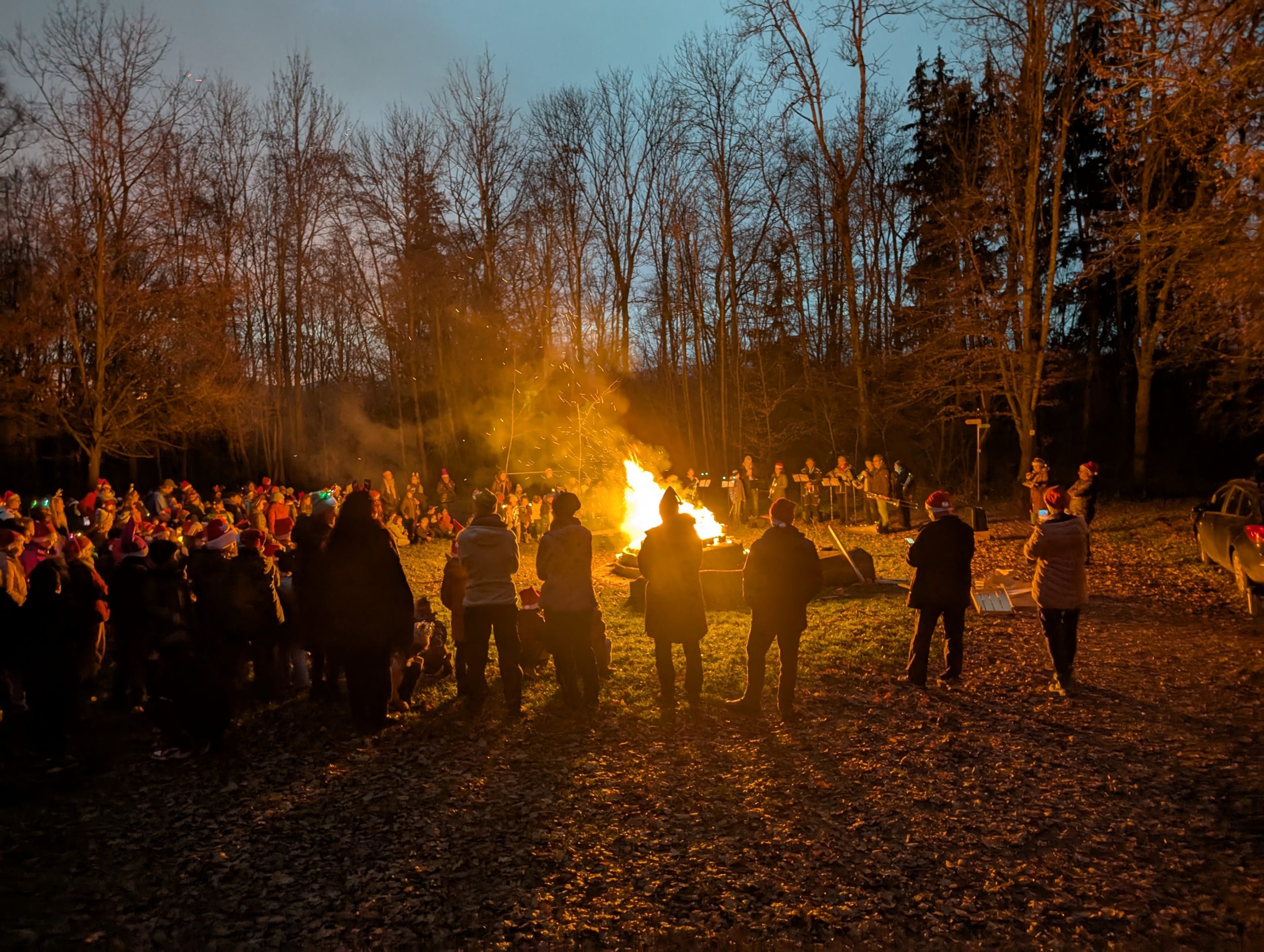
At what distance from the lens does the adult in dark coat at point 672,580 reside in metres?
7.16

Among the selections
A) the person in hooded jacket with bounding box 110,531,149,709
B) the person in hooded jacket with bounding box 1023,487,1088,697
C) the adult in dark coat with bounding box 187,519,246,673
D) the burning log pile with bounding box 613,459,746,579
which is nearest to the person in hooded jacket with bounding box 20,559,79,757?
the person in hooded jacket with bounding box 110,531,149,709

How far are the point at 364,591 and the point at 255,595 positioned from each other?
1199 millimetres

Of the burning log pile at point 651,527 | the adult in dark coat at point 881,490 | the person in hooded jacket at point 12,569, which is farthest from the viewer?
the adult in dark coat at point 881,490

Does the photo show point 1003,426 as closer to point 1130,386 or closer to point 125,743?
point 1130,386

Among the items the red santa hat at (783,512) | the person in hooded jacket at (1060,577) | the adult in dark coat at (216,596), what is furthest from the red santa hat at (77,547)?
the person in hooded jacket at (1060,577)

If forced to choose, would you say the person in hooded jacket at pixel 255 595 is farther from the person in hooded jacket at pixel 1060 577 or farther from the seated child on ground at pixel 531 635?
the person in hooded jacket at pixel 1060 577

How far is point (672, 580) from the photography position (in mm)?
7191

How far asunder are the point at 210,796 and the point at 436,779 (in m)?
1.59

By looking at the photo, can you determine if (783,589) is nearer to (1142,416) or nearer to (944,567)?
(944,567)

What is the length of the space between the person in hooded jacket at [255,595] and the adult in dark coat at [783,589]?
4.17 meters

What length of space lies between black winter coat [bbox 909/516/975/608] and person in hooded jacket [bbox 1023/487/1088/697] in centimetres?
56

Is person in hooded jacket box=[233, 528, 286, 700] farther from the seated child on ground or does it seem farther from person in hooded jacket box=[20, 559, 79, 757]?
the seated child on ground

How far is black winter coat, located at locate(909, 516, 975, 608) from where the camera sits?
7.62m

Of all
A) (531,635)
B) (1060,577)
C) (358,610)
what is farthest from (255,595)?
(1060,577)
